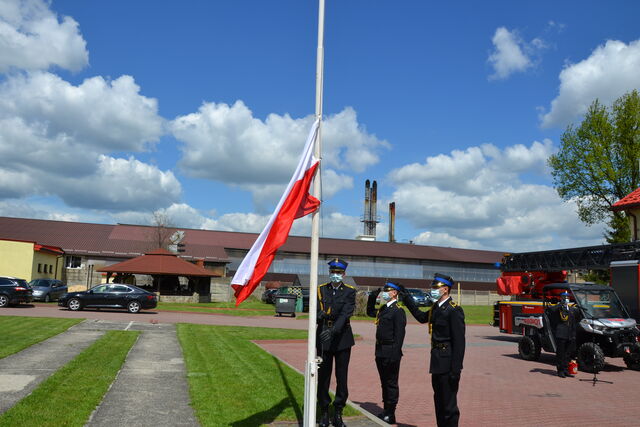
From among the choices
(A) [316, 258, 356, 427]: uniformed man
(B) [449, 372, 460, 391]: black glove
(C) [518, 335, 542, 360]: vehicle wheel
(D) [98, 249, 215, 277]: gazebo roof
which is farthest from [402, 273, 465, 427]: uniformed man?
(D) [98, 249, 215, 277]: gazebo roof

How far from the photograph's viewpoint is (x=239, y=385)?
9.61m

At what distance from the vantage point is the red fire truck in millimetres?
14211

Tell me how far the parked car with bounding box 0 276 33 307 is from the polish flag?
25948 millimetres

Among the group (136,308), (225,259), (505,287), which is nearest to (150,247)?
(225,259)

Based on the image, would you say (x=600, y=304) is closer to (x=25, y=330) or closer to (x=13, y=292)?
(x=25, y=330)

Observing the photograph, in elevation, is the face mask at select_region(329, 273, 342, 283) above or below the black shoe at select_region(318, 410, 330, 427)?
above

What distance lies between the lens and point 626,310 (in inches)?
611

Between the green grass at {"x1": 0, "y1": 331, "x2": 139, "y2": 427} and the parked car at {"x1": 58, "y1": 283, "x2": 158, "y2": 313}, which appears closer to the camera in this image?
the green grass at {"x1": 0, "y1": 331, "x2": 139, "y2": 427}

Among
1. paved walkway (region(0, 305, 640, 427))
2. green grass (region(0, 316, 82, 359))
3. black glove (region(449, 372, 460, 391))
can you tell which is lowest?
paved walkway (region(0, 305, 640, 427))

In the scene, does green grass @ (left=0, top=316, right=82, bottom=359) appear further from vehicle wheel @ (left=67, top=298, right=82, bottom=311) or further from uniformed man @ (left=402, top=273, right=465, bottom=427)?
uniformed man @ (left=402, top=273, right=465, bottom=427)

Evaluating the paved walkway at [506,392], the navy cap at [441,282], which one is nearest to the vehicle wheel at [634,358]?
the paved walkway at [506,392]

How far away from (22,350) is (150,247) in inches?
1894

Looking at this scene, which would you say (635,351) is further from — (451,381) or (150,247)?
(150,247)

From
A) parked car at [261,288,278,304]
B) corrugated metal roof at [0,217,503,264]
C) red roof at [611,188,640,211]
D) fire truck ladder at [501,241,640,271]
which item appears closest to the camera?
fire truck ladder at [501,241,640,271]
